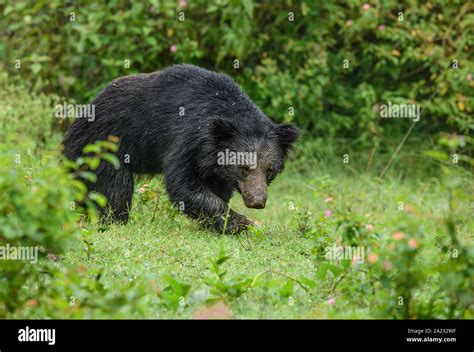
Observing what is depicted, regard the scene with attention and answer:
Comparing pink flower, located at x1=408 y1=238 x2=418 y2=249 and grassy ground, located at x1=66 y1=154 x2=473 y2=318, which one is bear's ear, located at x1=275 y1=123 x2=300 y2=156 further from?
pink flower, located at x1=408 y1=238 x2=418 y2=249

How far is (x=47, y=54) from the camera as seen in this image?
11.5 metres

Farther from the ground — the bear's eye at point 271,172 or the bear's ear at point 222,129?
the bear's ear at point 222,129

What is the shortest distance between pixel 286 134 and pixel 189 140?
0.93 metres

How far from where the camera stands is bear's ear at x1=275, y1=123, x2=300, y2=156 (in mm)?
7789

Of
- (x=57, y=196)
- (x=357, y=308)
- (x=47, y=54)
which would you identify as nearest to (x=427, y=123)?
(x=47, y=54)

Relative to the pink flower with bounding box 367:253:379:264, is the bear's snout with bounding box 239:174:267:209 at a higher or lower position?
higher

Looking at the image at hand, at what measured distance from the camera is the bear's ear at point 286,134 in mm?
7789

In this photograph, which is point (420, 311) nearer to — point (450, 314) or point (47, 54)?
point (450, 314)

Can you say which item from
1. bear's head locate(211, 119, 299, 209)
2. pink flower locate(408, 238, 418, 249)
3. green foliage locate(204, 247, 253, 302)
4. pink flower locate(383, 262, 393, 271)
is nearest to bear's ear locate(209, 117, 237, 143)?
bear's head locate(211, 119, 299, 209)

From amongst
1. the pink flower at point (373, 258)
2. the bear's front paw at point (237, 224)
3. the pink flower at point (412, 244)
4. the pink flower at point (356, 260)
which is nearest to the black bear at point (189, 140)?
the bear's front paw at point (237, 224)

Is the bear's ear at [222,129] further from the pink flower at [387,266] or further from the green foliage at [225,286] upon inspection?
the pink flower at [387,266]

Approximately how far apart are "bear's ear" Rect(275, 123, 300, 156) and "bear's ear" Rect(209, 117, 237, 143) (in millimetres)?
480

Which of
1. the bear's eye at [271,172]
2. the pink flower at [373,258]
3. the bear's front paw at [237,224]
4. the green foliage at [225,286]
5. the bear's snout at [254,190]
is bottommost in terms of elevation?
the green foliage at [225,286]
